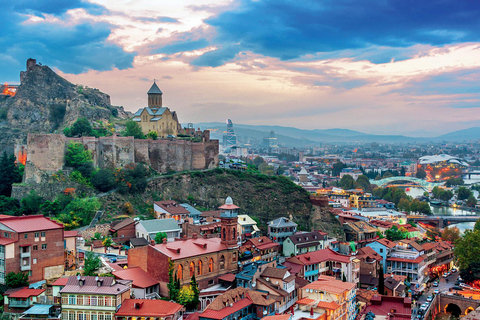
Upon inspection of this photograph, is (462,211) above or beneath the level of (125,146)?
beneath

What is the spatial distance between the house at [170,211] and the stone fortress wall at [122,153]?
657 centimetres

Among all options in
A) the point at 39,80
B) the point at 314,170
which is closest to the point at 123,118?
the point at 39,80

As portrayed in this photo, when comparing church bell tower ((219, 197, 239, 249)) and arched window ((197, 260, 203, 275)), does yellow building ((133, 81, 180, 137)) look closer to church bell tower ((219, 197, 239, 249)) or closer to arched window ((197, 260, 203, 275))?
church bell tower ((219, 197, 239, 249))

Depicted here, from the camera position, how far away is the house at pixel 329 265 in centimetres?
3494

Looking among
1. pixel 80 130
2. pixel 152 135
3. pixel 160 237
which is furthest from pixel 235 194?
pixel 160 237

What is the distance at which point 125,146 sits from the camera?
4700 centimetres

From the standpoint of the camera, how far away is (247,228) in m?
43.4

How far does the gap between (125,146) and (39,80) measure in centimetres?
1991

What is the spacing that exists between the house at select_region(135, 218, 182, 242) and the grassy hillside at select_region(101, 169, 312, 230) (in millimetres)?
6188

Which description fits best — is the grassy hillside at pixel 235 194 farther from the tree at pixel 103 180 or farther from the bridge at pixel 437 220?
the bridge at pixel 437 220

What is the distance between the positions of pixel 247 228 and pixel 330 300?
15.8 m

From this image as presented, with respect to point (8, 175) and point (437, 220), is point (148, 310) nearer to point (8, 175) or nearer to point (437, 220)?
point (8, 175)

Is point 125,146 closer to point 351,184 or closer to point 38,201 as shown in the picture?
point 38,201

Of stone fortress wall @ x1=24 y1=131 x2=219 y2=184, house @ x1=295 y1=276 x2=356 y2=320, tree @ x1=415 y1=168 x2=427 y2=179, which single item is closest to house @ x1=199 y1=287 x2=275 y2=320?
house @ x1=295 y1=276 x2=356 y2=320
